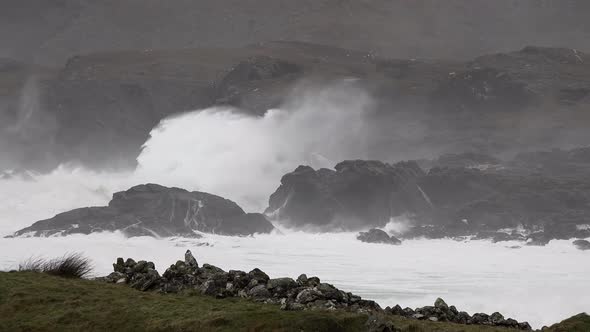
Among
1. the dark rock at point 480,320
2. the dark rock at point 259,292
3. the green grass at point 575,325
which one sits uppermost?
the dark rock at point 259,292

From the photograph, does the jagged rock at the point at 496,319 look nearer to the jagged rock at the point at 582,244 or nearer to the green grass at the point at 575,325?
the green grass at the point at 575,325

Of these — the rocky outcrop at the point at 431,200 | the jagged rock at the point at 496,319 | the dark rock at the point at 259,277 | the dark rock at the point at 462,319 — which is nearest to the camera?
the dark rock at the point at 462,319

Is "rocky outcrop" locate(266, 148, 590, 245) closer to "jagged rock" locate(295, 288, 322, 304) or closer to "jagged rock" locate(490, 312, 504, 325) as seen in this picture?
"jagged rock" locate(490, 312, 504, 325)

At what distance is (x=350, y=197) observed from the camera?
10800 cm

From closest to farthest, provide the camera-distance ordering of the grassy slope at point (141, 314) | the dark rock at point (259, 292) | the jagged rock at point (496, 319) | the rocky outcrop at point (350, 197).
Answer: the grassy slope at point (141, 314) → the dark rock at point (259, 292) → the jagged rock at point (496, 319) → the rocky outcrop at point (350, 197)

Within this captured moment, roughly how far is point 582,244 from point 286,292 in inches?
2951

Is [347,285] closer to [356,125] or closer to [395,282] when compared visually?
[395,282]

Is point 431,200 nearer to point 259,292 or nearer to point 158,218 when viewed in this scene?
point 158,218

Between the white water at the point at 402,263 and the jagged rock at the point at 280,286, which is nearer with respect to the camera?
the jagged rock at the point at 280,286

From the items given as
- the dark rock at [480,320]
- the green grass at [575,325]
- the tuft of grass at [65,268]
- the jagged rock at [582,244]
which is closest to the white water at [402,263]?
the jagged rock at [582,244]

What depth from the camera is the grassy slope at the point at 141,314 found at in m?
12.1

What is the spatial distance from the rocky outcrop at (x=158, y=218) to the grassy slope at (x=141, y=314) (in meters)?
76.5

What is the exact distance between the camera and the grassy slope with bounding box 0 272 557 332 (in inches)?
476

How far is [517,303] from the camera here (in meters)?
48.8
